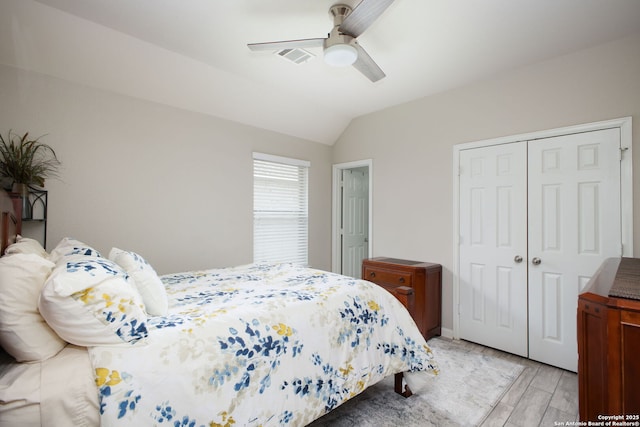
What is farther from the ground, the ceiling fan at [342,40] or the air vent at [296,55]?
the air vent at [296,55]

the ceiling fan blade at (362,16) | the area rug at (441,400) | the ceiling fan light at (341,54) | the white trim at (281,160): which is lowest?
the area rug at (441,400)

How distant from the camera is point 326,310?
1701mm

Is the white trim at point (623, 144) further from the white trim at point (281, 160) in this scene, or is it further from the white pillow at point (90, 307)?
the white pillow at point (90, 307)

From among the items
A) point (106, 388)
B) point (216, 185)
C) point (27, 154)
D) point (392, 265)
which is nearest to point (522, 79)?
point (392, 265)

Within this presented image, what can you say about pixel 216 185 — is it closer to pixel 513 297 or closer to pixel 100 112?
pixel 100 112

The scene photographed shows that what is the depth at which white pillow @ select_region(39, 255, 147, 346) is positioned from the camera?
40.7 inches

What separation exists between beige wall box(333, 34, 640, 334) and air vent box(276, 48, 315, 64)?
1.56 meters

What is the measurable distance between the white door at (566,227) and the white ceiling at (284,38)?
2.83 feet

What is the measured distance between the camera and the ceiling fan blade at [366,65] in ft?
6.44

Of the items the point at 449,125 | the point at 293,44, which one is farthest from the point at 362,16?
the point at 449,125

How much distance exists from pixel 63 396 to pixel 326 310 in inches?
45.5

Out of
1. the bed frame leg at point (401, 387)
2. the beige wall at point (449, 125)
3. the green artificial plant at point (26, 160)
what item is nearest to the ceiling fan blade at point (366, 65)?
the beige wall at point (449, 125)

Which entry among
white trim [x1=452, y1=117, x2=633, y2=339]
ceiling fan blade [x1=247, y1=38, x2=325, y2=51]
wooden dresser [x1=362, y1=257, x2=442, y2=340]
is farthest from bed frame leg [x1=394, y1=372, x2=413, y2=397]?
ceiling fan blade [x1=247, y1=38, x2=325, y2=51]

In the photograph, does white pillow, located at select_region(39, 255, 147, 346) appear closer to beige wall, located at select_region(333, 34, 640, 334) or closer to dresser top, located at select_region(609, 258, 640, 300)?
dresser top, located at select_region(609, 258, 640, 300)
